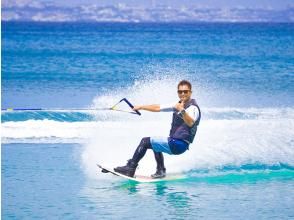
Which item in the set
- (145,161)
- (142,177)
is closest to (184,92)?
(142,177)

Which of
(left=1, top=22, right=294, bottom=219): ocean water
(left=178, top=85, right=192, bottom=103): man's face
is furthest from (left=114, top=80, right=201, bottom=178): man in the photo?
(left=1, top=22, right=294, bottom=219): ocean water

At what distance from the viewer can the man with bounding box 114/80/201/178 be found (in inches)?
442

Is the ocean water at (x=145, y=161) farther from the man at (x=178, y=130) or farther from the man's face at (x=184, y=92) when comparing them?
the man's face at (x=184, y=92)

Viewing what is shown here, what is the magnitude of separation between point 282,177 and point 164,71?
25.2 metres

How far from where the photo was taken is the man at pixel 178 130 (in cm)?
1123

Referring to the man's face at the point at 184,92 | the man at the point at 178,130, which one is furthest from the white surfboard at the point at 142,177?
the man's face at the point at 184,92

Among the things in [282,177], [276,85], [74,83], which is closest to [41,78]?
[74,83]

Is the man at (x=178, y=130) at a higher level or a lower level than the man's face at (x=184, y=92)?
lower

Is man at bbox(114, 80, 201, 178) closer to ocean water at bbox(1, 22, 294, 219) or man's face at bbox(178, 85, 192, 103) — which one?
man's face at bbox(178, 85, 192, 103)

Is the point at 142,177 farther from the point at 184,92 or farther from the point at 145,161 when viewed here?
the point at 184,92

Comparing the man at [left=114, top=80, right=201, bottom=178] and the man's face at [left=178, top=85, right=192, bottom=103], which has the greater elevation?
the man's face at [left=178, top=85, right=192, bottom=103]

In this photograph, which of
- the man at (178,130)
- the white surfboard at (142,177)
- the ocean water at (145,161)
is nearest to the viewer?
the ocean water at (145,161)

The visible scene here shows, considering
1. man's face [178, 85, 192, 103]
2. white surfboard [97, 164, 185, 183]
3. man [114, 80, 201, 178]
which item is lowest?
white surfboard [97, 164, 185, 183]

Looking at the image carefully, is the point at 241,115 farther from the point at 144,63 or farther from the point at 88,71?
the point at 144,63
